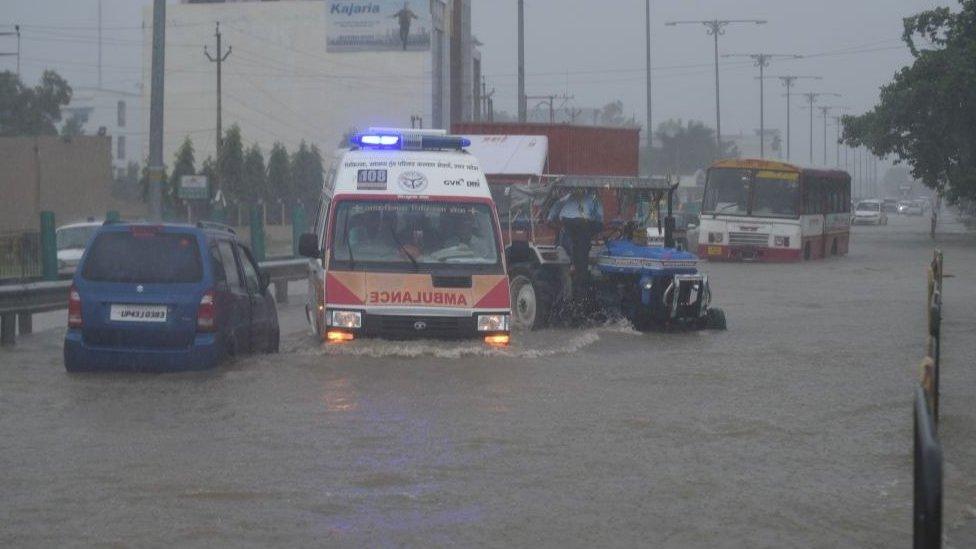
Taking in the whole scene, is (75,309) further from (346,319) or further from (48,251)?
(48,251)

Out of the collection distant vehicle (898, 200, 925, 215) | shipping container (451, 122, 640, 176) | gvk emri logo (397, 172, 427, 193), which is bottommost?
gvk emri logo (397, 172, 427, 193)

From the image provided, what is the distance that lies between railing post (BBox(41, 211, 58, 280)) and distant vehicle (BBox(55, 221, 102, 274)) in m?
5.00

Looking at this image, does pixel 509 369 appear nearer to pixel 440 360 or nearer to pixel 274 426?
pixel 440 360

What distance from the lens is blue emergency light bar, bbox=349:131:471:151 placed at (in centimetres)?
1583

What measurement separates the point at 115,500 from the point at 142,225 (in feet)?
18.7

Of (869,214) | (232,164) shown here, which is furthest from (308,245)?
(869,214)

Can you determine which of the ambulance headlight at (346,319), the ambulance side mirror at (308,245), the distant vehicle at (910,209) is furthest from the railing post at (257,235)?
the distant vehicle at (910,209)

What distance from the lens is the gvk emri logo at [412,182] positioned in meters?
15.2

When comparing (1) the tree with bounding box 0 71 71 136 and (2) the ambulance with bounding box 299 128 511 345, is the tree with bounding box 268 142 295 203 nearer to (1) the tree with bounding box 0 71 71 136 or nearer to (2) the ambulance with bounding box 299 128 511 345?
(1) the tree with bounding box 0 71 71 136

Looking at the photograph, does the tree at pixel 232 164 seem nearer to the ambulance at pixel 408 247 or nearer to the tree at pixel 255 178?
the tree at pixel 255 178

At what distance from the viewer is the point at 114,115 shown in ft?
391

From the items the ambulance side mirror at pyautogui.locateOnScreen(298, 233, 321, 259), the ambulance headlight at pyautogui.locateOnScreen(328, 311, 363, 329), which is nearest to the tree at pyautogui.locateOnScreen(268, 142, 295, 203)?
the ambulance side mirror at pyautogui.locateOnScreen(298, 233, 321, 259)

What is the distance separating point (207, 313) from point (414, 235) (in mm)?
2720

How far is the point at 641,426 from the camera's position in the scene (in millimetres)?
10953
